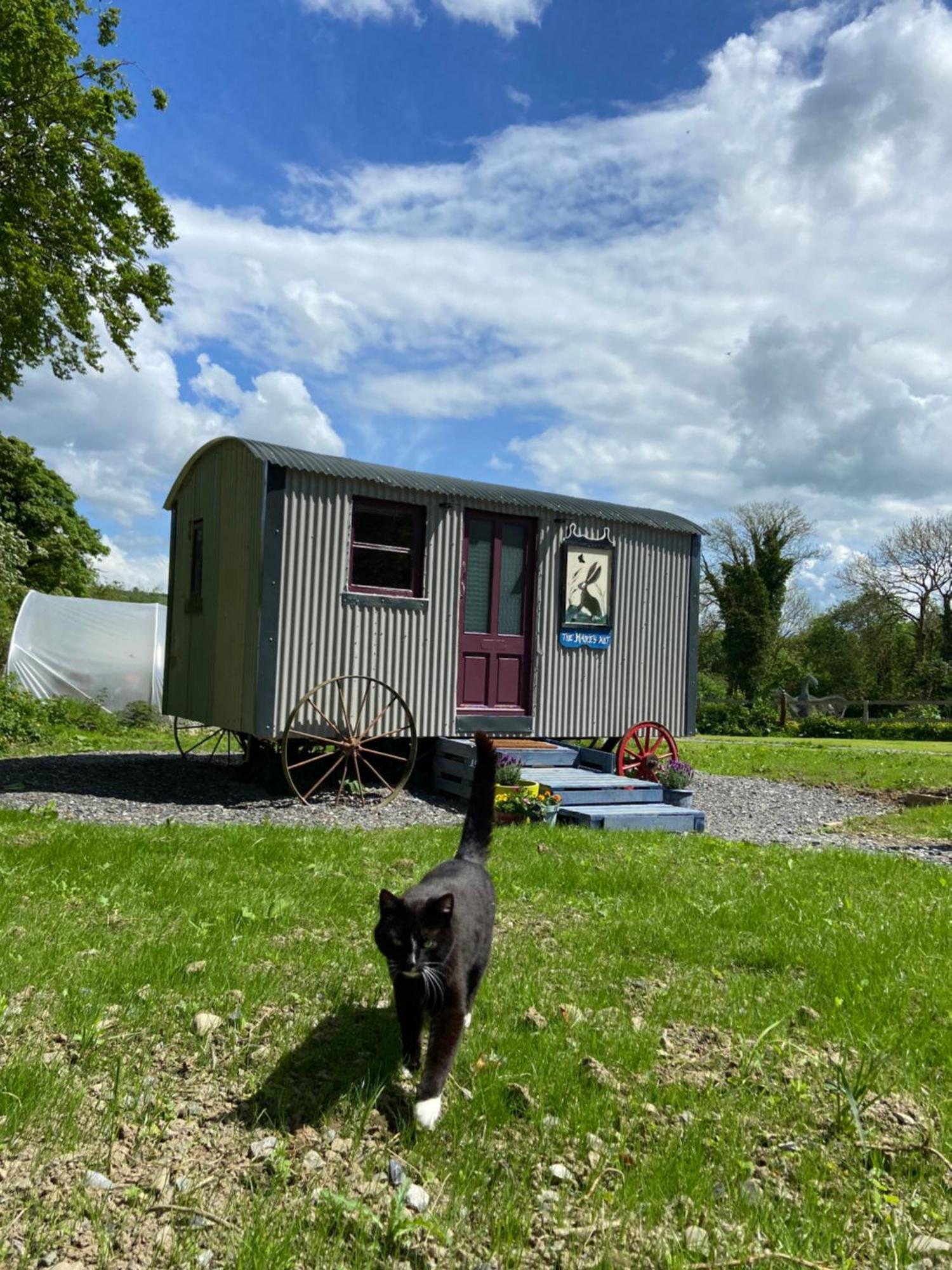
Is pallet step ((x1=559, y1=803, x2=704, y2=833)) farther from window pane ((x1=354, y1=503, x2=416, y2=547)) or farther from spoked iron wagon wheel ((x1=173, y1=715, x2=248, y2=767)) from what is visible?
spoked iron wagon wheel ((x1=173, y1=715, x2=248, y2=767))

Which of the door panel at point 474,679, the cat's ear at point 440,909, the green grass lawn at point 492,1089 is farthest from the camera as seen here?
the door panel at point 474,679

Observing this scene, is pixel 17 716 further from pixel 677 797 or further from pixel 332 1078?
pixel 332 1078

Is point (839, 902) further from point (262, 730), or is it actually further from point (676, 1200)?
point (262, 730)

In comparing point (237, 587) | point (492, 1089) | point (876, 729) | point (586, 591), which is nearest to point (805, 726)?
point (876, 729)

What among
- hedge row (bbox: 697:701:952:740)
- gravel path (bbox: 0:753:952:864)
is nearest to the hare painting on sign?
gravel path (bbox: 0:753:952:864)

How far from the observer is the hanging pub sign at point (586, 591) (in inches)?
502

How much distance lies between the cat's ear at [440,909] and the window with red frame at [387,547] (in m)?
8.37

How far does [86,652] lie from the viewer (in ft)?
69.6

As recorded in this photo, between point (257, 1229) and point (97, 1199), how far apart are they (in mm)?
472

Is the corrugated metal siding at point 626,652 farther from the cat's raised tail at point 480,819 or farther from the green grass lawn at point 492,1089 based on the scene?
the cat's raised tail at point 480,819

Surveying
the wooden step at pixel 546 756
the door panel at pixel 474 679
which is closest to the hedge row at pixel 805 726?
the wooden step at pixel 546 756

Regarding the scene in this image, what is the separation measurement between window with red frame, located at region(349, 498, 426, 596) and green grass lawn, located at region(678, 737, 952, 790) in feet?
26.2

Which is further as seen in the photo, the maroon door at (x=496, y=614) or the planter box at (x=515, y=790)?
the maroon door at (x=496, y=614)

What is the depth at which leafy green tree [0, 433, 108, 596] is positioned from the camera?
96.3 ft
